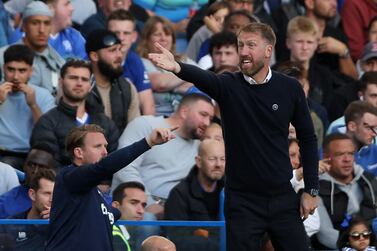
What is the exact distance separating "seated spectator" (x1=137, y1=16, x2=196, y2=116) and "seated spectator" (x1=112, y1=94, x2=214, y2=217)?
3.66ft

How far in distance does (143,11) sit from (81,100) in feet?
10.2

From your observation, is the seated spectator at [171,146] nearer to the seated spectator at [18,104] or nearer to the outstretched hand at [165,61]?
the seated spectator at [18,104]

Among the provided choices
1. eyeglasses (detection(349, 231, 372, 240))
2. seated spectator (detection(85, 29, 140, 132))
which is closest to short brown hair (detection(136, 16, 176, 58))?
seated spectator (detection(85, 29, 140, 132))

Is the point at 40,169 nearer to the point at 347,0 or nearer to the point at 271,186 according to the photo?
the point at 271,186

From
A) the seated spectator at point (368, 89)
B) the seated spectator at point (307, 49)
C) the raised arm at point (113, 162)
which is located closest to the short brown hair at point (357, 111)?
the seated spectator at point (368, 89)

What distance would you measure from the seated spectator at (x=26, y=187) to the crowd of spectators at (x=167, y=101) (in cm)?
1

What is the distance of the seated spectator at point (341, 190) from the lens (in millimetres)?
10961

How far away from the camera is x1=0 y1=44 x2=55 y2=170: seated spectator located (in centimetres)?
1144

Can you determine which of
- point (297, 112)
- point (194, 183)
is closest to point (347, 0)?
point (194, 183)

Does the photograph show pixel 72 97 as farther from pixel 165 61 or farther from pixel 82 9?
pixel 165 61

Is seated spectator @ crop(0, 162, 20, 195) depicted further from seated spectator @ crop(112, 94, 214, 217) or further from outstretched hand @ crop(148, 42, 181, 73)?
outstretched hand @ crop(148, 42, 181, 73)

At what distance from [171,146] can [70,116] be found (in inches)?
39.0

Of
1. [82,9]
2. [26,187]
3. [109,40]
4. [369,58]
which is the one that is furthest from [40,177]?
[369,58]

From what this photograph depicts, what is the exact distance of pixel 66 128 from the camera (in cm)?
1127
